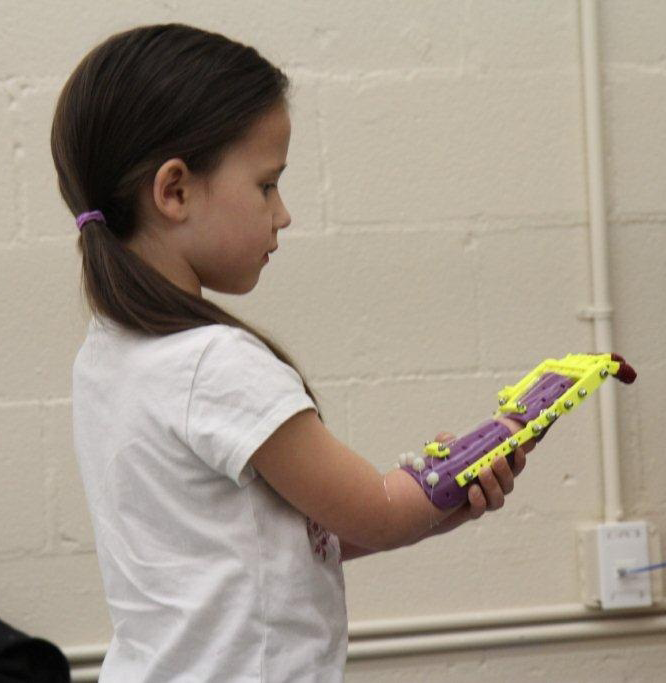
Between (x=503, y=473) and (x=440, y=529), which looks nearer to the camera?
(x=503, y=473)

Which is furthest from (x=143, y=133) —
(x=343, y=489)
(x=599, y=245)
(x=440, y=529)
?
(x=599, y=245)

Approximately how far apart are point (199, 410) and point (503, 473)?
0.28m

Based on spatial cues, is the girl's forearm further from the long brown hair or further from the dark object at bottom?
Answer: the dark object at bottom

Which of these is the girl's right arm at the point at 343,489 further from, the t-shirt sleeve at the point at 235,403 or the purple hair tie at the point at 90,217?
the purple hair tie at the point at 90,217

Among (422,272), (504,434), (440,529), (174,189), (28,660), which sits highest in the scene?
(174,189)

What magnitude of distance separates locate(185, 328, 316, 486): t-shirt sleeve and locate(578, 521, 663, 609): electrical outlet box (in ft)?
3.43

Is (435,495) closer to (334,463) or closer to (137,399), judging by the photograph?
(334,463)

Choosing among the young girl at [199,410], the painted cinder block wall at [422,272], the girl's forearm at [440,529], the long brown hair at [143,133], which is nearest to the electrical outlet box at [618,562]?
the painted cinder block wall at [422,272]

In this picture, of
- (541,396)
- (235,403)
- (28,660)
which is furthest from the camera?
(28,660)

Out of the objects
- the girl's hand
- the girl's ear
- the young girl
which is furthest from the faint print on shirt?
the girl's ear

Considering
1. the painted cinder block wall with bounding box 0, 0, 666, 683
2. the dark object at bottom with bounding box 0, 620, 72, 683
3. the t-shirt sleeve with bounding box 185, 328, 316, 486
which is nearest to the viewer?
the t-shirt sleeve with bounding box 185, 328, 316, 486

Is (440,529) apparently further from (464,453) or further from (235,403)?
(235,403)

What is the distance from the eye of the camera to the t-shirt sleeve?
102cm

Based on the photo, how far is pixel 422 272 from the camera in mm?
1939
